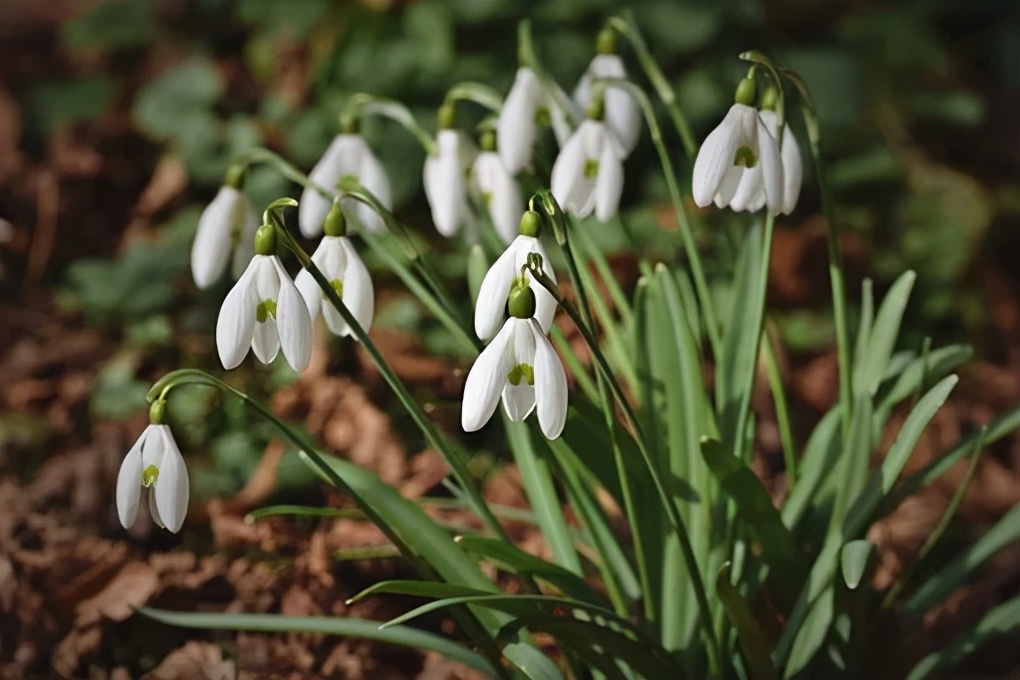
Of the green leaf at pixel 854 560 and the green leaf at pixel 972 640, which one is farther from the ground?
the green leaf at pixel 854 560

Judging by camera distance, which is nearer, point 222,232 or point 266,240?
point 266,240

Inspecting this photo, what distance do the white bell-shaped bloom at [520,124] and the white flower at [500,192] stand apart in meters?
0.01

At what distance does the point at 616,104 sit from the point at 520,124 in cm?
Answer: 12

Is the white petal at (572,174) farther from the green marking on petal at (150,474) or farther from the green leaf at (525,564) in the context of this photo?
the green marking on petal at (150,474)

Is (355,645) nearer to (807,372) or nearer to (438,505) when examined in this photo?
(438,505)

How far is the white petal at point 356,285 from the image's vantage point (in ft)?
2.82

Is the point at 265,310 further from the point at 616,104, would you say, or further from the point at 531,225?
the point at 616,104

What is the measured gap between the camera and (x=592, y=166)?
0.96 m

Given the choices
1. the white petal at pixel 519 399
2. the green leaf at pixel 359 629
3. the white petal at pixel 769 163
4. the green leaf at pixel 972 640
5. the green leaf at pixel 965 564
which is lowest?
the green leaf at pixel 972 640

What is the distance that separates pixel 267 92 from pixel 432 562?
3.89ft

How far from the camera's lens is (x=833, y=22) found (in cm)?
181

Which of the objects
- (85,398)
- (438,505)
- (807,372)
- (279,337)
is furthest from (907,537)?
(85,398)

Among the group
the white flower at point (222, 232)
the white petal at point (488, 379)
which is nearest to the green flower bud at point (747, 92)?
the white petal at point (488, 379)

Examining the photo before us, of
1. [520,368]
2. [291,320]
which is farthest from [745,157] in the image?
[291,320]
